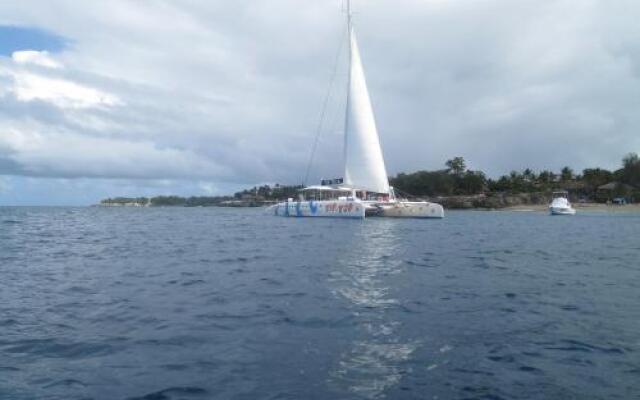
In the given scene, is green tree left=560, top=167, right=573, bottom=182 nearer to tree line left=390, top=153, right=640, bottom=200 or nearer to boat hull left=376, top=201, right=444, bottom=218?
tree line left=390, top=153, right=640, bottom=200

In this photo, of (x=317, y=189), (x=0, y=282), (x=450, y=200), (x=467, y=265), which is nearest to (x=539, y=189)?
(x=450, y=200)

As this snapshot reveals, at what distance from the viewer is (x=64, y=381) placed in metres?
6.81

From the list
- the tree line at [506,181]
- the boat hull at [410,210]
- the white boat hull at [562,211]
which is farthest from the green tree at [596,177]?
the boat hull at [410,210]

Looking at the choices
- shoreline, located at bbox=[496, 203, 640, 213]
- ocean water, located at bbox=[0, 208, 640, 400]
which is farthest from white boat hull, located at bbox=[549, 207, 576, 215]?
ocean water, located at bbox=[0, 208, 640, 400]

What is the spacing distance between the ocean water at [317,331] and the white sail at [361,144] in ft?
134

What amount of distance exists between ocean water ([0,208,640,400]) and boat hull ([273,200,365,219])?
121 ft

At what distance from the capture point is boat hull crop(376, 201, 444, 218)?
57.8 m

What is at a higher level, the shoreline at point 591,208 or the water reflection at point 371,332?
the shoreline at point 591,208

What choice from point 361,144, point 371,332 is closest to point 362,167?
point 361,144

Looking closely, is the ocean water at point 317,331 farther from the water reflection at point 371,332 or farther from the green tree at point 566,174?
the green tree at point 566,174

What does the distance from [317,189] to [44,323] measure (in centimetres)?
5633

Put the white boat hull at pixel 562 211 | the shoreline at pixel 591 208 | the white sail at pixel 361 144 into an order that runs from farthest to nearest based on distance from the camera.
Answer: the shoreline at pixel 591 208 → the white boat hull at pixel 562 211 → the white sail at pixel 361 144

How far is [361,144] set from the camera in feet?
194

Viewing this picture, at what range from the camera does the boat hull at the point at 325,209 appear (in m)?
55.8
